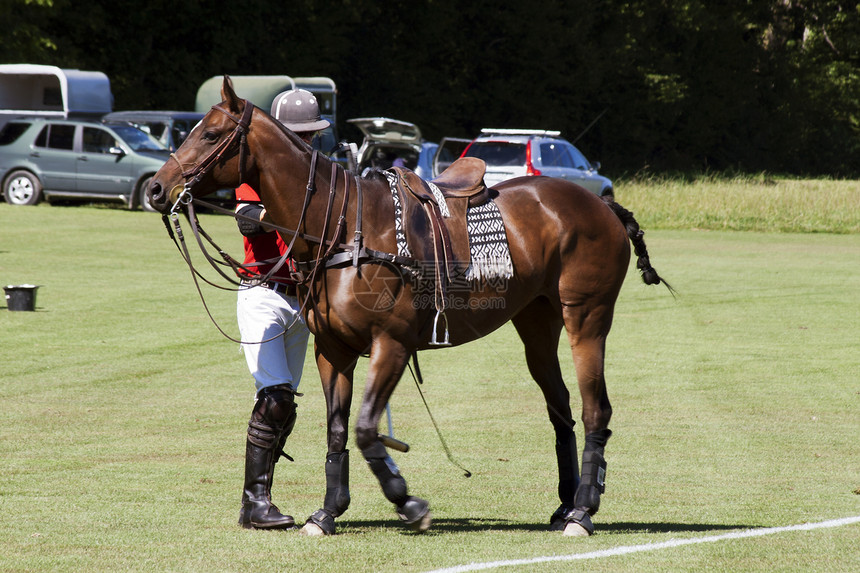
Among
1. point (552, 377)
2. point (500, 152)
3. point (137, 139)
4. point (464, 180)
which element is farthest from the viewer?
point (137, 139)

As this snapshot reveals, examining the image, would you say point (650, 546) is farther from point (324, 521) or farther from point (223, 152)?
point (223, 152)

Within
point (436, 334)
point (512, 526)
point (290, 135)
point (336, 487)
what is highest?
point (290, 135)

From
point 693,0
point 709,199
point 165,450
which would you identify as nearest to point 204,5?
point 709,199

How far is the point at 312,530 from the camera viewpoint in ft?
17.9

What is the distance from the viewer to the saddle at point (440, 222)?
18.0ft

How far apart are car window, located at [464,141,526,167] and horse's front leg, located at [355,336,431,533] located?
20.2 m

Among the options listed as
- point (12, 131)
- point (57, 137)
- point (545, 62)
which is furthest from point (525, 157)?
point (545, 62)

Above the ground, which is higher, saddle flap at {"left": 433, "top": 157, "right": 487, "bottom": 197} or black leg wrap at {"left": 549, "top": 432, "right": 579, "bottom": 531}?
saddle flap at {"left": 433, "top": 157, "right": 487, "bottom": 197}

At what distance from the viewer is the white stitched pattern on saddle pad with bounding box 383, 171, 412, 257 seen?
17.7ft

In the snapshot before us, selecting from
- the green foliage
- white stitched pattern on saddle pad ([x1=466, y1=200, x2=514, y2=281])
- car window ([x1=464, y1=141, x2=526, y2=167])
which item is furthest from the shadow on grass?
the green foliage

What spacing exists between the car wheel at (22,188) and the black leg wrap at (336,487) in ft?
73.9

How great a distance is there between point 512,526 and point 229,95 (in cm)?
263

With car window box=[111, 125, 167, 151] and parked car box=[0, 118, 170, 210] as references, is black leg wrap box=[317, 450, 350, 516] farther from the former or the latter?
car window box=[111, 125, 167, 151]

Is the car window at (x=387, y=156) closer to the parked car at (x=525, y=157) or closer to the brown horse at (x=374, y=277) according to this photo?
the parked car at (x=525, y=157)
